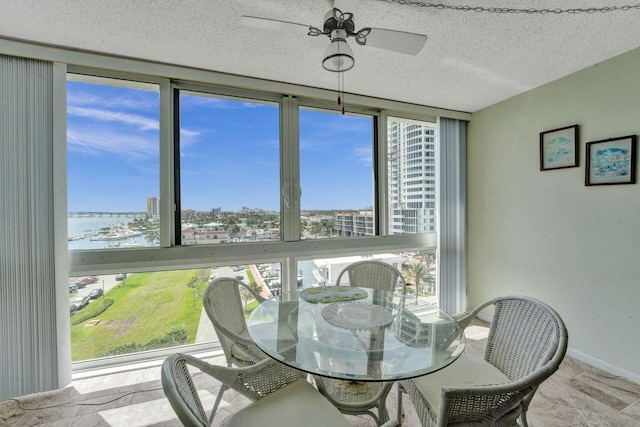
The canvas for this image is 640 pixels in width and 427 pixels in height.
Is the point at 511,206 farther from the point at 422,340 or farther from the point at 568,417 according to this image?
the point at 422,340

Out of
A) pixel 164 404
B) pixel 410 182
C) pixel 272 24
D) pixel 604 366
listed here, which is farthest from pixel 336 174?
pixel 604 366

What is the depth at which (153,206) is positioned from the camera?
2.51 meters

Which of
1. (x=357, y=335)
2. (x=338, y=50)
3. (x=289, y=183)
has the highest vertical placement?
(x=338, y=50)

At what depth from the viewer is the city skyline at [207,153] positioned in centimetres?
238

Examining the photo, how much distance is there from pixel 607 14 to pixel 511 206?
181 centimetres

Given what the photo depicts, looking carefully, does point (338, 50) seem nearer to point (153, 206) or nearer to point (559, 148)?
point (153, 206)

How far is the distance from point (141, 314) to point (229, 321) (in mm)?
1193

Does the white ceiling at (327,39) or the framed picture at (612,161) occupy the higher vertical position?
the white ceiling at (327,39)

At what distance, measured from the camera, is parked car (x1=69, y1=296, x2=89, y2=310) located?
234 centimetres

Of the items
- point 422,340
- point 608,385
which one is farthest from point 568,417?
point 422,340

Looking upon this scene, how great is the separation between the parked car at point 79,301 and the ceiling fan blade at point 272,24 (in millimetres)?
2538

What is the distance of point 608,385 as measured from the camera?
7.06 ft

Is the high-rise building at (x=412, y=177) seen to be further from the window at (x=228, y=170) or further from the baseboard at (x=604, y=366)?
the baseboard at (x=604, y=366)

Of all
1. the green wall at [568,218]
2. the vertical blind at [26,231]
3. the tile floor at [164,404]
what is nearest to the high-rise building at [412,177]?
the green wall at [568,218]
